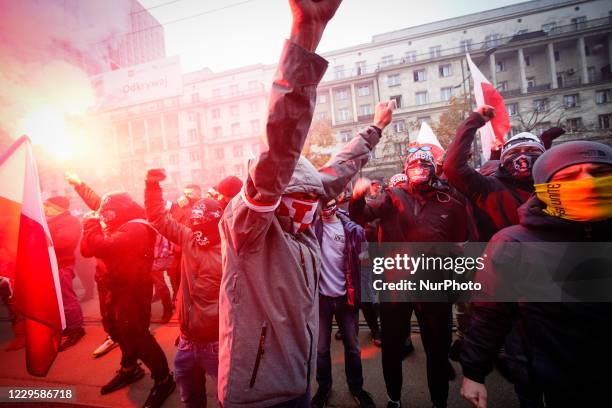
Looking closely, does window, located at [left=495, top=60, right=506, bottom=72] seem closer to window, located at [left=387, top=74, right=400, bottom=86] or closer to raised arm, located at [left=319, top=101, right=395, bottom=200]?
window, located at [left=387, top=74, right=400, bottom=86]

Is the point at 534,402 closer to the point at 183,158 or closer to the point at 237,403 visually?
the point at 237,403

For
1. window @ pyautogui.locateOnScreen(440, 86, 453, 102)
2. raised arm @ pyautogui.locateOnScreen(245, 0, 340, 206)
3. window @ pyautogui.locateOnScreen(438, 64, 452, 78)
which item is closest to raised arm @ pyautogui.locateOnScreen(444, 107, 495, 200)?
→ raised arm @ pyautogui.locateOnScreen(245, 0, 340, 206)

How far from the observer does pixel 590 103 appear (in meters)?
27.0

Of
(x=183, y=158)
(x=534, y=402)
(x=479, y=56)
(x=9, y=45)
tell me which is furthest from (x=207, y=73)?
(x=534, y=402)

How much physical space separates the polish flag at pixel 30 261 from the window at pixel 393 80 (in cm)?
3538

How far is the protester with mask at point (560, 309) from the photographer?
1.24 metres

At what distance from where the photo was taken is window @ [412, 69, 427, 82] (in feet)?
101

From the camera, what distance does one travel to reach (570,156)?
1.35 metres

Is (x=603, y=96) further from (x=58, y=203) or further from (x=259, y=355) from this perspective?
(x=58, y=203)

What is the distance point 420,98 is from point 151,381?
3550 cm

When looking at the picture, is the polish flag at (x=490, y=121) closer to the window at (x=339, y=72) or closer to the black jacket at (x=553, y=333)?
the black jacket at (x=553, y=333)

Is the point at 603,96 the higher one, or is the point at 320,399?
the point at 603,96

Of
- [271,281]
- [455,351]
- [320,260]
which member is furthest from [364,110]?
[271,281]

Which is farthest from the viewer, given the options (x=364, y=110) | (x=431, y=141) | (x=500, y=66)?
(x=364, y=110)
